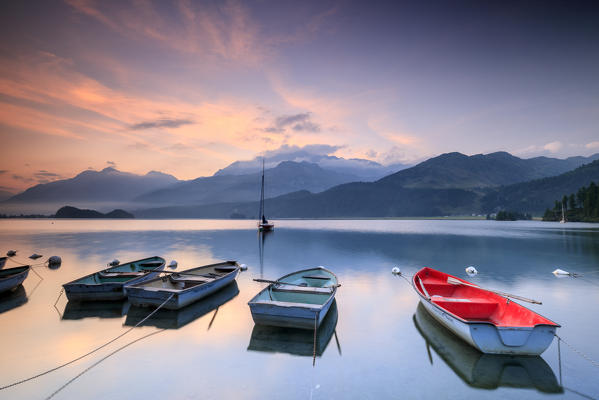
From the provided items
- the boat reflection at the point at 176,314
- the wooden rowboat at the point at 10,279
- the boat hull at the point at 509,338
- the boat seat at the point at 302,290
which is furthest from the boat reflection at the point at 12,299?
the boat hull at the point at 509,338

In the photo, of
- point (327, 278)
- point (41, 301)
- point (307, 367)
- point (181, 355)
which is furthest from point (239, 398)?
point (41, 301)

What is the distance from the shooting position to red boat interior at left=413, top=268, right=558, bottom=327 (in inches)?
447

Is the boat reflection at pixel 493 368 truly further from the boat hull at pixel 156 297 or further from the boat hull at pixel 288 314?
the boat hull at pixel 156 297

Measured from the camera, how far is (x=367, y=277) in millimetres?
27922

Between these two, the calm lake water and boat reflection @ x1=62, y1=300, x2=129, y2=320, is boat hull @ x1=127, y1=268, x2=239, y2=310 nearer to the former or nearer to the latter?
the calm lake water

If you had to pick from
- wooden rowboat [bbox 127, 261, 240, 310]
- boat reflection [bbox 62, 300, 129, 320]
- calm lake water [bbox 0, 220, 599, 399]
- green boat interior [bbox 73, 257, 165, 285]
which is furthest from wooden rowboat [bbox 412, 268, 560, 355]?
green boat interior [bbox 73, 257, 165, 285]

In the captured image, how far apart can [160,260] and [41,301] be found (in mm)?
8306

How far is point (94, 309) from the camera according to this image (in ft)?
57.0

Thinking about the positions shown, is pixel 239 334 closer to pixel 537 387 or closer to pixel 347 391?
pixel 347 391

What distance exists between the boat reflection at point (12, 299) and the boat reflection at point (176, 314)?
774cm

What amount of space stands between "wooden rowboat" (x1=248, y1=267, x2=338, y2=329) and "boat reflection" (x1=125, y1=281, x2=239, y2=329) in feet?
14.3

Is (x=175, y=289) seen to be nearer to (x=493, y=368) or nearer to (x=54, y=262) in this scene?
(x=493, y=368)

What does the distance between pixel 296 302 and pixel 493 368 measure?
8.60 metres

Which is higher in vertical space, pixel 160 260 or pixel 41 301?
pixel 160 260
